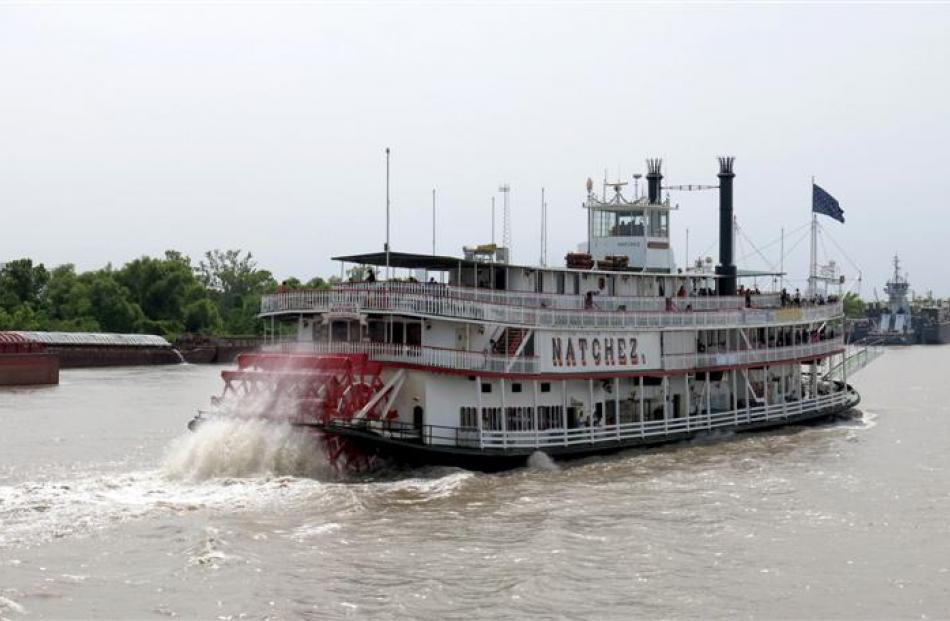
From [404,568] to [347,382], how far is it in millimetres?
9413

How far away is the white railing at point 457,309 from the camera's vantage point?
30.8 metres

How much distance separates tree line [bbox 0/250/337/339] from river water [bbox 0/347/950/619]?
72513 mm

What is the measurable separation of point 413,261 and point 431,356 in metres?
3.84

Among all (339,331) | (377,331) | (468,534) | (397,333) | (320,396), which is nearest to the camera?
(468,534)

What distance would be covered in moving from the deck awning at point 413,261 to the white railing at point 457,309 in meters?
1.31

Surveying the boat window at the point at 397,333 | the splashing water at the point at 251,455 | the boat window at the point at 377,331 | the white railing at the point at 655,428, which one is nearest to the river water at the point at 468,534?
the splashing water at the point at 251,455

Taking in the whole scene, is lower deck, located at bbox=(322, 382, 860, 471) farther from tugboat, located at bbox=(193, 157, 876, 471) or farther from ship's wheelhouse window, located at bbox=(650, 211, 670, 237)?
ship's wheelhouse window, located at bbox=(650, 211, 670, 237)

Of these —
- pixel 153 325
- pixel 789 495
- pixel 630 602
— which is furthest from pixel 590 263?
pixel 153 325

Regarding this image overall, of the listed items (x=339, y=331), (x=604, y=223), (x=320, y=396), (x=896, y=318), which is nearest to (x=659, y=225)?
(x=604, y=223)

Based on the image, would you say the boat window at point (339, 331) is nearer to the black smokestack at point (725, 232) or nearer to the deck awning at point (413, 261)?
the deck awning at point (413, 261)

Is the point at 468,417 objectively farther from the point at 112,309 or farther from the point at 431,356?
the point at 112,309

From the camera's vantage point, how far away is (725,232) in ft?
146

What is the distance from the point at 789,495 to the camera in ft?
94.9

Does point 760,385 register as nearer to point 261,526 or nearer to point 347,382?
point 347,382
